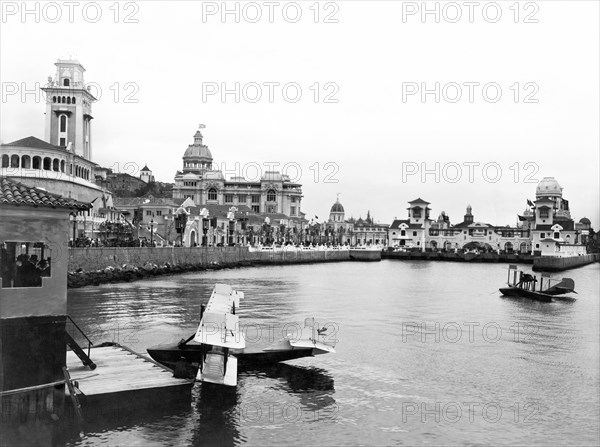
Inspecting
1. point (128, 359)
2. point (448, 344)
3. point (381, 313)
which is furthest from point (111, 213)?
point (128, 359)

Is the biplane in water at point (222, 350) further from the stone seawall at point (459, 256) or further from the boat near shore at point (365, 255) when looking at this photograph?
the stone seawall at point (459, 256)

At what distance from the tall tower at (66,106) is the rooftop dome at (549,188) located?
105495 mm

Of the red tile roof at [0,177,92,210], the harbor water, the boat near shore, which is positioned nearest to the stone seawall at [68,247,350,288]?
the harbor water

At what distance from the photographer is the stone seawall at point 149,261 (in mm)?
53219

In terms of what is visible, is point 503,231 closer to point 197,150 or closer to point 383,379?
point 197,150

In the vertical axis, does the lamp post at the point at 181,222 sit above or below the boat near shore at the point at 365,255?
above

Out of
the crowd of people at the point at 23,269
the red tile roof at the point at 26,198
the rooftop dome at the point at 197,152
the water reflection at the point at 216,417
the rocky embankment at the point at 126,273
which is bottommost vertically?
the water reflection at the point at 216,417

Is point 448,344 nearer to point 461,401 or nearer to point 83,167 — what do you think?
point 461,401

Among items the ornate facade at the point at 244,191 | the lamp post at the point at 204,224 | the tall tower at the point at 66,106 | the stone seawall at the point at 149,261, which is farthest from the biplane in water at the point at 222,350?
the ornate facade at the point at 244,191

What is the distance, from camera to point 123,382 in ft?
53.4

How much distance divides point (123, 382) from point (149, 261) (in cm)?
5241

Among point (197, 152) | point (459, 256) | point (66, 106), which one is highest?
point (197, 152)

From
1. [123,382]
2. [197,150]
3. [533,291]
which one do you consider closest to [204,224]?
[533,291]

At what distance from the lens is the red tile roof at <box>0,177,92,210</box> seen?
553 inches
